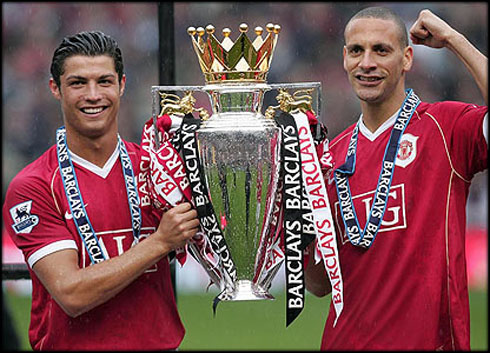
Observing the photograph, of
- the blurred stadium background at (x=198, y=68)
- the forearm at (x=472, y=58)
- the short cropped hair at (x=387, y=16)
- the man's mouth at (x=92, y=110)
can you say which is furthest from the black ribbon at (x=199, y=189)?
the blurred stadium background at (x=198, y=68)

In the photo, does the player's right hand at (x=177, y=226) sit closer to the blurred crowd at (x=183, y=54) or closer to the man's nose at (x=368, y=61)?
the man's nose at (x=368, y=61)

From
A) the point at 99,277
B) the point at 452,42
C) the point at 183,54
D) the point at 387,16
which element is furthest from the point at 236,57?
the point at 183,54

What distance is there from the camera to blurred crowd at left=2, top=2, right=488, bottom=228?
8.84 metres

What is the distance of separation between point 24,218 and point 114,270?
1.11 ft

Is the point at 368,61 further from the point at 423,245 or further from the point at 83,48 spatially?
the point at 83,48

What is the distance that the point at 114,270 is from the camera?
262 centimetres

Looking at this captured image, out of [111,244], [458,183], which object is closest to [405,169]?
[458,183]

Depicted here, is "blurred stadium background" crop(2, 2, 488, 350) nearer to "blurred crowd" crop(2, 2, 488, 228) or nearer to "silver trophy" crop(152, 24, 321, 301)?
"blurred crowd" crop(2, 2, 488, 228)

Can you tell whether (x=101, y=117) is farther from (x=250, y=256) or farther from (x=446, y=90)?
(x=446, y=90)

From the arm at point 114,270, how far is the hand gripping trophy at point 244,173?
0.06 m

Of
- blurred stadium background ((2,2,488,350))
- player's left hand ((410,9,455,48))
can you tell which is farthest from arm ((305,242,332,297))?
blurred stadium background ((2,2,488,350))

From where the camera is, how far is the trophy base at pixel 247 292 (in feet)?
8.71

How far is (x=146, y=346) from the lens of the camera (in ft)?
9.11

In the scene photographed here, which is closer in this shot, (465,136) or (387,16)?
(465,136)
